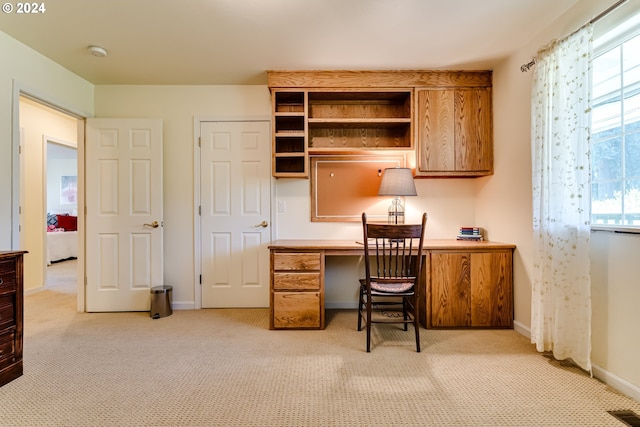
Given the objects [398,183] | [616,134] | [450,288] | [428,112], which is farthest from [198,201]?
[616,134]

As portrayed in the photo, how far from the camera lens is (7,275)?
6.04 feet

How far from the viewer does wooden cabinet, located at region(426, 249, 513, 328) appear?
2.60 m

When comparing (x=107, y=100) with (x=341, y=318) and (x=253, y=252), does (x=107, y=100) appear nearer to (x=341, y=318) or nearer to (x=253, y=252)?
(x=253, y=252)

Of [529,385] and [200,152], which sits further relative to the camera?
[200,152]

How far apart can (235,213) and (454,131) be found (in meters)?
2.36

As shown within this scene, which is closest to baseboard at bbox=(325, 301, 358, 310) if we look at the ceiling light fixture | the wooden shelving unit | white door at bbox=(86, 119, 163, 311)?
the wooden shelving unit

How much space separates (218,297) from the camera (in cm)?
321

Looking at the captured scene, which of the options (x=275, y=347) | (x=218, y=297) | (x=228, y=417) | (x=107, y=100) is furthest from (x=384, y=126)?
(x=107, y=100)

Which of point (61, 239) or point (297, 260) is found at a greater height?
point (297, 260)

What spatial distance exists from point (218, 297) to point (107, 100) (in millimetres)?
2430

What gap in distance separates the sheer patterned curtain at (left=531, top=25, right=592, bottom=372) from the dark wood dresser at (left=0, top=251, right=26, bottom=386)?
3.42 meters

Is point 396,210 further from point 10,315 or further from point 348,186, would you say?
point 10,315

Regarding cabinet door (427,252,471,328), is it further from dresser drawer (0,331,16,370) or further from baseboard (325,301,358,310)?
dresser drawer (0,331,16,370)

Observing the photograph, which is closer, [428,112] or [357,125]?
[428,112]
